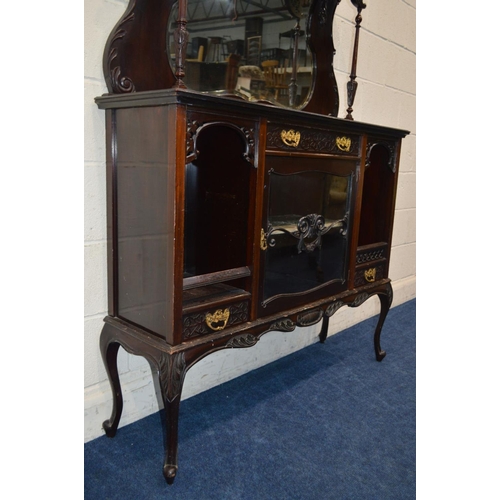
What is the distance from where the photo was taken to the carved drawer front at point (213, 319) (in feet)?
4.67

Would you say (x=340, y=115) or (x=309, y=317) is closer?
(x=309, y=317)

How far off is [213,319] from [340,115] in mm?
1551

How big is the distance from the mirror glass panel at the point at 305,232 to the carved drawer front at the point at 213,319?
0.13m

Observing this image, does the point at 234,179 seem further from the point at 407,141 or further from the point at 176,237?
the point at 407,141

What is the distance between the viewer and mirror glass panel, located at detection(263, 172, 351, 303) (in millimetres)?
1664

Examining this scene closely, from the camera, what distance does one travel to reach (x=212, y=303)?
1.48 meters

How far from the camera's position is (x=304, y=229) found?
5.85 feet

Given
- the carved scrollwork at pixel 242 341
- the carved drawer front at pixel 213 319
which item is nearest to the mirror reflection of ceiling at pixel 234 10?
the carved drawer front at pixel 213 319

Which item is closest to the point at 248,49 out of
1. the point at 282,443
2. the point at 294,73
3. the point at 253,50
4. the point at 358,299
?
the point at 253,50

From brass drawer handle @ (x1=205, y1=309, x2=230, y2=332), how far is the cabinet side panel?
0.47 ft

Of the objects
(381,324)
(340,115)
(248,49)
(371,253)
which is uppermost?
(248,49)

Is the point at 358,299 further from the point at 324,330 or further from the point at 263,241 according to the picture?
the point at 263,241

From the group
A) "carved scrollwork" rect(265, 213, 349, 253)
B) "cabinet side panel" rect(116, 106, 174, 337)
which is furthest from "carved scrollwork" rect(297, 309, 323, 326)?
"cabinet side panel" rect(116, 106, 174, 337)

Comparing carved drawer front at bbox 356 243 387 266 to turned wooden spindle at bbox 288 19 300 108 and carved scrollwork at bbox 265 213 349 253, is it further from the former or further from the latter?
turned wooden spindle at bbox 288 19 300 108
